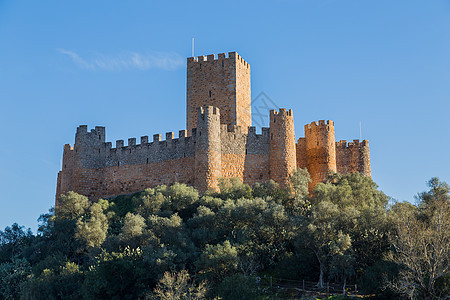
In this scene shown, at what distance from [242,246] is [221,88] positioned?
1878cm

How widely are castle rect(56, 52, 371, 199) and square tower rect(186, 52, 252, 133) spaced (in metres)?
0.08

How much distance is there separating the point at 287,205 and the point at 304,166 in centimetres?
711

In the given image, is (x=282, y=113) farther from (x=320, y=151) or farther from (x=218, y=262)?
(x=218, y=262)

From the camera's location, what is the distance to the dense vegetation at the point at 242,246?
117 feet

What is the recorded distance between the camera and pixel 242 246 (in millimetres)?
39750

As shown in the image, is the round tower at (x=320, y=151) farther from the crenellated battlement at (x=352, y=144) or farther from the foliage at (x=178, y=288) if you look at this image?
the foliage at (x=178, y=288)

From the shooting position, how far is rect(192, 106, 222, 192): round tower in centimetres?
4897

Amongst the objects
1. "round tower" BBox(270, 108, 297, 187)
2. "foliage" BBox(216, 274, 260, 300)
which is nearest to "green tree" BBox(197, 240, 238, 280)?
"foliage" BBox(216, 274, 260, 300)

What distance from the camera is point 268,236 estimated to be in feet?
137

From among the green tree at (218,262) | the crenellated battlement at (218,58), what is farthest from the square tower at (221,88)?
the green tree at (218,262)

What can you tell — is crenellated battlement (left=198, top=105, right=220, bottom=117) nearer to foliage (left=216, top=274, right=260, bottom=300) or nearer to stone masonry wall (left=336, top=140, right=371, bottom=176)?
stone masonry wall (left=336, top=140, right=371, bottom=176)

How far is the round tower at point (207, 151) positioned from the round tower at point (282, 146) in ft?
14.2

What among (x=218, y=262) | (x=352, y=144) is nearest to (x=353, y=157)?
(x=352, y=144)

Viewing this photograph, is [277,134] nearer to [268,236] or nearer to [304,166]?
[304,166]
